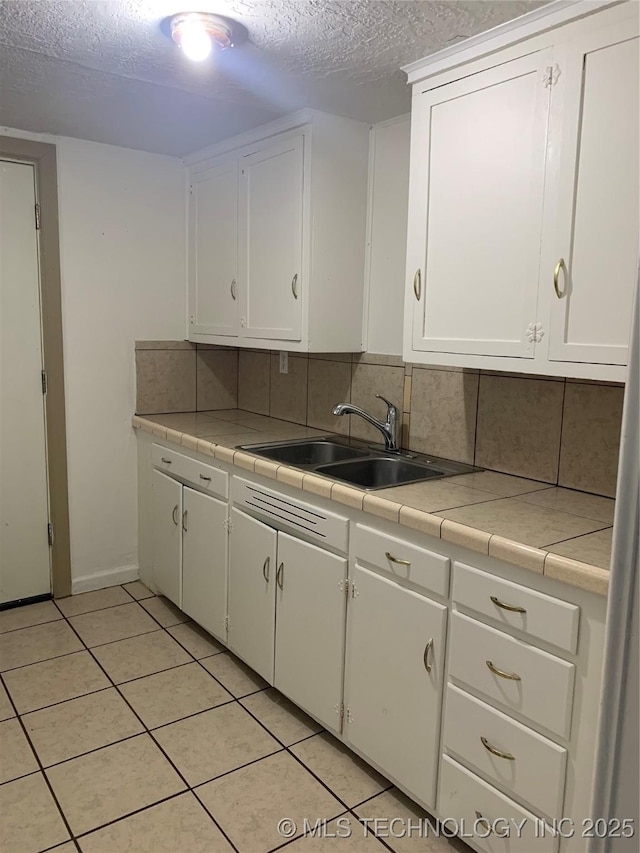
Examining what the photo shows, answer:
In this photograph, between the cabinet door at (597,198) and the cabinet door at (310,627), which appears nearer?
the cabinet door at (597,198)

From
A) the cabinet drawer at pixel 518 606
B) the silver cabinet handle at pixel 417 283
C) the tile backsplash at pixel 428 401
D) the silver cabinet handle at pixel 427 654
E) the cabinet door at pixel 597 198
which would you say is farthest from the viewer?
the silver cabinet handle at pixel 417 283

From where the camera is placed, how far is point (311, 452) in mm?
2912

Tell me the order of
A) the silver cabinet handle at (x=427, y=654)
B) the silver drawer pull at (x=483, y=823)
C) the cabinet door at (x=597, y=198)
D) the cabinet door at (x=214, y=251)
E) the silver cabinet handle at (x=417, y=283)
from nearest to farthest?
the cabinet door at (x=597, y=198) < the silver drawer pull at (x=483, y=823) < the silver cabinet handle at (x=427, y=654) < the silver cabinet handle at (x=417, y=283) < the cabinet door at (x=214, y=251)

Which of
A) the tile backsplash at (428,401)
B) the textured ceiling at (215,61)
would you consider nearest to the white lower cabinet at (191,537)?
the tile backsplash at (428,401)

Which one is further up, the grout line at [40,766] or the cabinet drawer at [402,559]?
the cabinet drawer at [402,559]

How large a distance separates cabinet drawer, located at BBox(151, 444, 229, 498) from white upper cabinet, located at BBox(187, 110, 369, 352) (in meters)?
0.60

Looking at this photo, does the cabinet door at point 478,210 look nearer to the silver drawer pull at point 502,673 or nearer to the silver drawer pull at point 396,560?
the silver drawer pull at point 396,560

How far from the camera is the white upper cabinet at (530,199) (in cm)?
162

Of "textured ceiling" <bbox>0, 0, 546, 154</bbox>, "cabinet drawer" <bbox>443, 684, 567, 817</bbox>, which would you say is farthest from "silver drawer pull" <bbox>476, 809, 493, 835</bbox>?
"textured ceiling" <bbox>0, 0, 546, 154</bbox>

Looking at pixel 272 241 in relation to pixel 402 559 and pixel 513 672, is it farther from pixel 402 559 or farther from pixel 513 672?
pixel 513 672

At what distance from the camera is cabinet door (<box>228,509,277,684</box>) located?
8.04 feet

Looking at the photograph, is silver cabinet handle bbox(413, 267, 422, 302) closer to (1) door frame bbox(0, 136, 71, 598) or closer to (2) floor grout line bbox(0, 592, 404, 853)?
(2) floor grout line bbox(0, 592, 404, 853)

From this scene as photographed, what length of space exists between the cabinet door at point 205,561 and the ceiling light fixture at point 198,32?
5.28ft

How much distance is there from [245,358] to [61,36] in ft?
6.42
